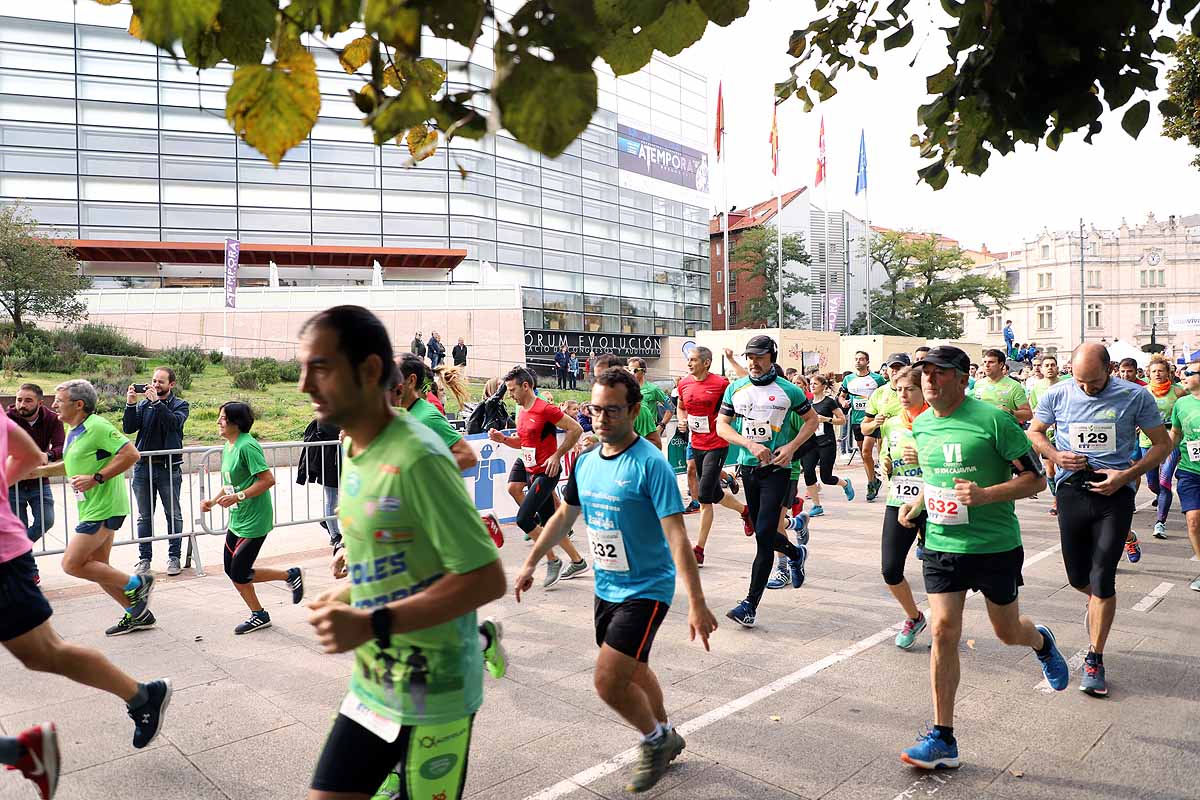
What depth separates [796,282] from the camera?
6444 centimetres

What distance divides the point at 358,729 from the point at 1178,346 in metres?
96.3

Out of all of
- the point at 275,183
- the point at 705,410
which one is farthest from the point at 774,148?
the point at 705,410

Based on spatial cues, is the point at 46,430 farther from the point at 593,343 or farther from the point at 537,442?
the point at 593,343

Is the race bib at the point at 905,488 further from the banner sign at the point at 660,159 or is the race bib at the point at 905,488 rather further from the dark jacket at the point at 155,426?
the banner sign at the point at 660,159

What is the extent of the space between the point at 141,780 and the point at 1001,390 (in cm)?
905

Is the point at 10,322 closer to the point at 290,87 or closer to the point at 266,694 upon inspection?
the point at 266,694

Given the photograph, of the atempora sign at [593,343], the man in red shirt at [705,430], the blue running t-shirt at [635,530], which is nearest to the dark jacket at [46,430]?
the man in red shirt at [705,430]

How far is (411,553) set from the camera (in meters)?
2.25

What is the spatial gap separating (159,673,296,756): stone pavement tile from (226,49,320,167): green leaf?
146 inches

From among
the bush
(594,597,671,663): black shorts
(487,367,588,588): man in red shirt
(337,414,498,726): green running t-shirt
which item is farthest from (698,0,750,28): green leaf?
the bush

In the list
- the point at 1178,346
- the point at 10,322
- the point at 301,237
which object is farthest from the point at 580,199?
the point at 1178,346

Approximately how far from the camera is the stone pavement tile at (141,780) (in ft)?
12.4

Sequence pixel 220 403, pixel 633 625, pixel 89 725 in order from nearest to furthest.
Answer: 1. pixel 633 625
2. pixel 89 725
3. pixel 220 403

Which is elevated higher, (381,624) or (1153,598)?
(381,624)
